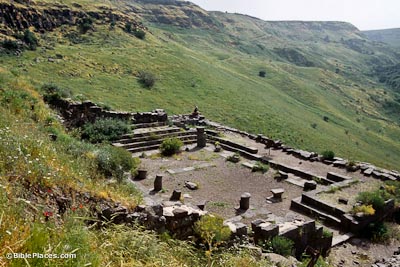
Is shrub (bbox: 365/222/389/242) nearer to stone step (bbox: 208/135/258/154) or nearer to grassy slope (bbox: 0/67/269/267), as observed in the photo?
grassy slope (bbox: 0/67/269/267)

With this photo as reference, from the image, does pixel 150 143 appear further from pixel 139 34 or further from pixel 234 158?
pixel 139 34

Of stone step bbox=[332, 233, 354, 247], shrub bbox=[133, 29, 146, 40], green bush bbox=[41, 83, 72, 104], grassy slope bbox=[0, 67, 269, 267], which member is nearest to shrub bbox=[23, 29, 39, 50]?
shrub bbox=[133, 29, 146, 40]

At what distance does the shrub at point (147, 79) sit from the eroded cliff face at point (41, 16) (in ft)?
55.2

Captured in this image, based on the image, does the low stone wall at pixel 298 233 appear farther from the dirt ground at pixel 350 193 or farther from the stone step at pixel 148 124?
the stone step at pixel 148 124

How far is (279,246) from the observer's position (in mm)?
7902

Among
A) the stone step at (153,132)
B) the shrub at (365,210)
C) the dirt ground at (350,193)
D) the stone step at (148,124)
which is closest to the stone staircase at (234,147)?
the stone step at (153,132)

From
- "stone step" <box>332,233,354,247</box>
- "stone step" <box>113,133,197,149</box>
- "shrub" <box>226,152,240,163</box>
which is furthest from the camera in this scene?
"stone step" <box>113,133,197,149</box>

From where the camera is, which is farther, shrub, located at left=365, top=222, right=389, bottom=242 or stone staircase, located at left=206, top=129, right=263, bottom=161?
stone staircase, located at left=206, top=129, right=263, bottom=161

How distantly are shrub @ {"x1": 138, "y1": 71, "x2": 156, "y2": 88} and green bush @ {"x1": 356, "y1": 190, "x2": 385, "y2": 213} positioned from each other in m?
29.7

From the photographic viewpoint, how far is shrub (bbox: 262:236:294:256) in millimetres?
7824

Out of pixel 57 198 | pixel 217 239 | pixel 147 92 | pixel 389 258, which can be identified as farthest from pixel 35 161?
pixel 147 92

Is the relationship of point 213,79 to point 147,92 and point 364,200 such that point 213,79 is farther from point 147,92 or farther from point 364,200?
point 364,200

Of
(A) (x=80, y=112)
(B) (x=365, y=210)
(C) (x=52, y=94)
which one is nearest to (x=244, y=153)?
(B) (x=365, y=210)

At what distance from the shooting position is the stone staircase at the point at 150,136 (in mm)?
17109
